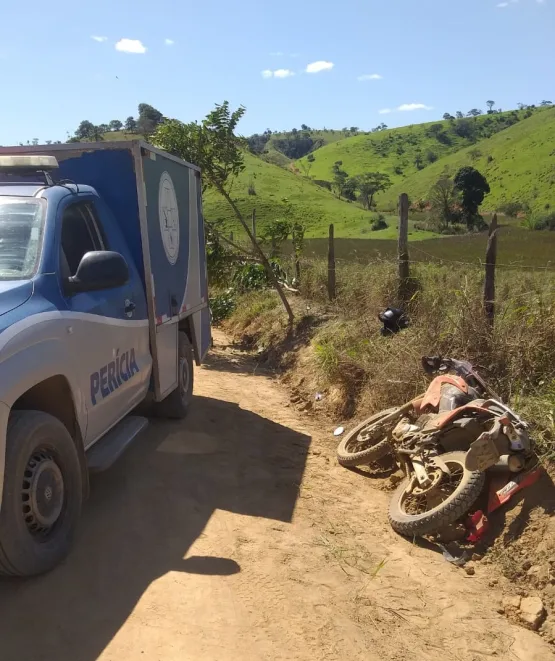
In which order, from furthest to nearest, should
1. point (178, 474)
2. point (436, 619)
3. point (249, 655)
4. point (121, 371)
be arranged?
point (178, 474) → point (121, 371) → point (436, 619) → point (249, 655)

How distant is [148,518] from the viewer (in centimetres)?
399

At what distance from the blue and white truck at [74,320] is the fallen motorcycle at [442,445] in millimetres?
1968

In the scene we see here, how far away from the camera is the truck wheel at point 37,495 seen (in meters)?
2.83

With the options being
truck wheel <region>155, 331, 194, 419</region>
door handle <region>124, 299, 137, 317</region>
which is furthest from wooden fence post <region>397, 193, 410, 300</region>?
door handle <region>124, 299, 137, 317</region>

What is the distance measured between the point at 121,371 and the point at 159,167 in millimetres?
2039

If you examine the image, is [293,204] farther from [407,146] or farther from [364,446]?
[407,146]

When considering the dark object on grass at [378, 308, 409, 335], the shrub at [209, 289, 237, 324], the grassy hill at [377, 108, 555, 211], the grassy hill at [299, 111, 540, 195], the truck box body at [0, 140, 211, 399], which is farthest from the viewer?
the grassy hill at [299, 111, 540, 195]

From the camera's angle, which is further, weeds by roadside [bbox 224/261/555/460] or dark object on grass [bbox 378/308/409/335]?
dark object on grass [bbox 378/308/409/335]

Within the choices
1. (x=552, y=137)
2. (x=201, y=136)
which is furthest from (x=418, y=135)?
(x=201, y=136)

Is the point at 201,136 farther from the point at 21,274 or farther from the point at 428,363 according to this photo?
the point at 21,274

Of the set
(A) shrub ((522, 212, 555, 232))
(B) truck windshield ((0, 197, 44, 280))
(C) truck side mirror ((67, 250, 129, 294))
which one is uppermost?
(A) shrub ((522, 212, 555, 232))

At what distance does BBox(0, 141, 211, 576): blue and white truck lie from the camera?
2936 mm

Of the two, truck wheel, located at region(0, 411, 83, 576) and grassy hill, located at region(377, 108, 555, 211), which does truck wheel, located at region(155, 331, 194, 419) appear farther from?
grassy hill, located at region(377, 108, 555, 211)

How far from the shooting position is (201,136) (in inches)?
414
